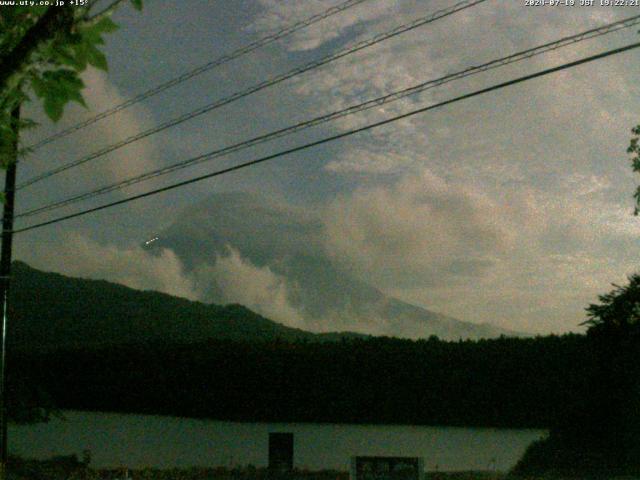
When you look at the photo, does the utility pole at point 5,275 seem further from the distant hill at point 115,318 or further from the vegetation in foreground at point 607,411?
the distant hill at point 115,318

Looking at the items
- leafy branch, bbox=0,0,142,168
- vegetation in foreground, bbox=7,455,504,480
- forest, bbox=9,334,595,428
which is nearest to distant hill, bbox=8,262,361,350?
forest, bbox=9,334,595,428

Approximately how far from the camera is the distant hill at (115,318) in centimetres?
3434

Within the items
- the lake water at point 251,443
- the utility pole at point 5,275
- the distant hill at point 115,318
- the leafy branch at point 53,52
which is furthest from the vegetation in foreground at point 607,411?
the distant hill at point 115,318

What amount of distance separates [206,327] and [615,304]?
2279cm

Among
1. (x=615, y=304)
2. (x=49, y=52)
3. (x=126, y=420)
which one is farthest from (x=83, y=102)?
(x=126, y=420)

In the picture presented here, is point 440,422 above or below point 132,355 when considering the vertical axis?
below

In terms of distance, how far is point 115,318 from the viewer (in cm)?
3591

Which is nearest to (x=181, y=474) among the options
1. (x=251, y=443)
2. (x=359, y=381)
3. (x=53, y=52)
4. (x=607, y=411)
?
(x=251, y=443)

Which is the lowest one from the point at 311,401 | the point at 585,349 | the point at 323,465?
the point at 323,465

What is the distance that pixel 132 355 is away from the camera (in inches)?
928

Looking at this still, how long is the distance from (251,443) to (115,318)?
1699 centimetres

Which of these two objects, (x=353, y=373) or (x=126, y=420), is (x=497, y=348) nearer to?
(x=353, y=373)

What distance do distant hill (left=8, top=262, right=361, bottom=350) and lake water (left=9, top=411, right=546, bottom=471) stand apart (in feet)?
35.5

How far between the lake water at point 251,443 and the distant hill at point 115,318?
10806 mm
